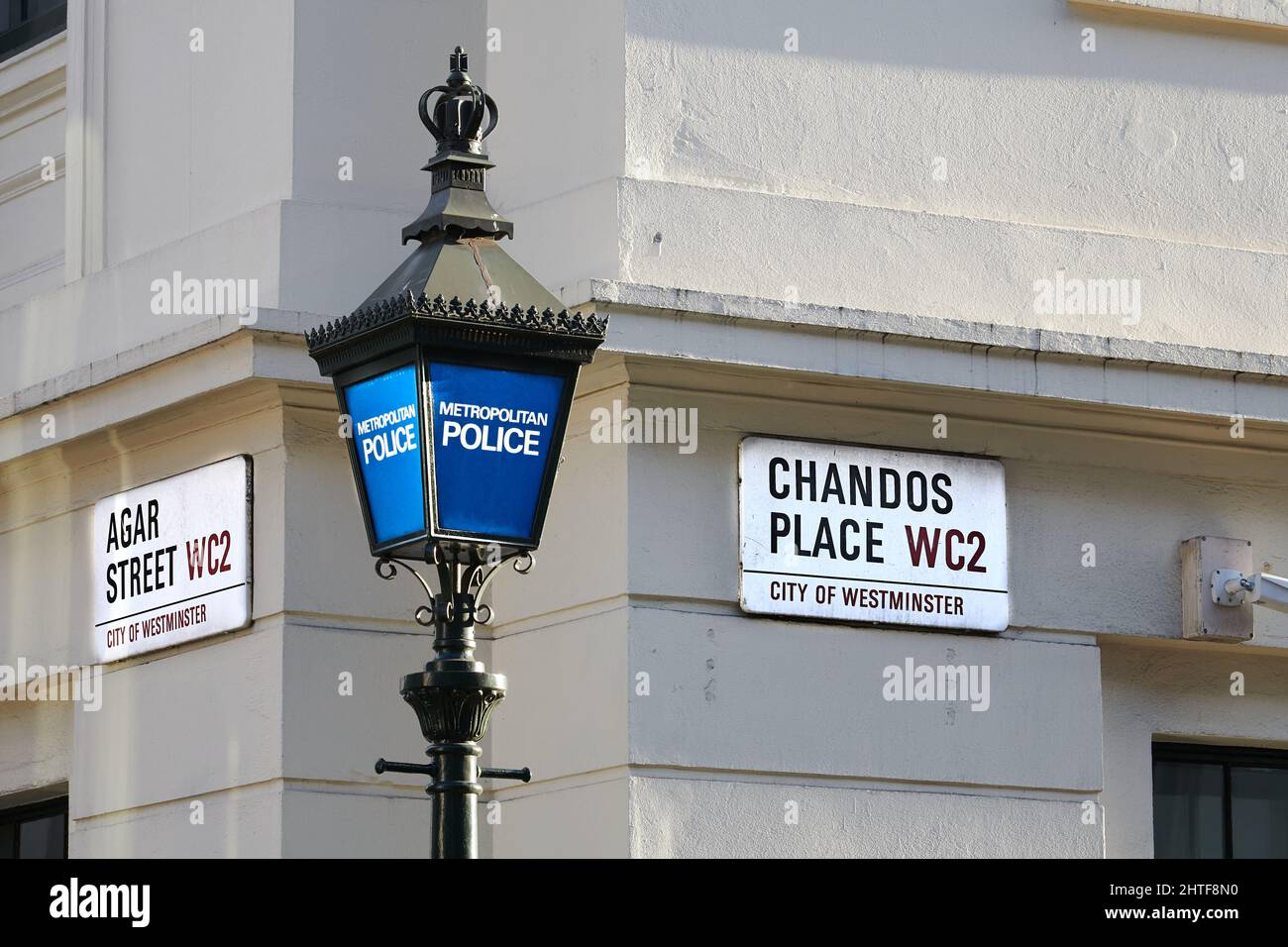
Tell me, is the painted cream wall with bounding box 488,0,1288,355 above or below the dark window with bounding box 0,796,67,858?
above

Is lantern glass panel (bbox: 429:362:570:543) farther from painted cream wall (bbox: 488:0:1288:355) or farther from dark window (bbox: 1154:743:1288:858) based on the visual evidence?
dark window (bbox: 1154:743:1288:858)

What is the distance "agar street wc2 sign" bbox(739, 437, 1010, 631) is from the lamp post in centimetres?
232

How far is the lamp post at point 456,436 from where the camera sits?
24.9 ft

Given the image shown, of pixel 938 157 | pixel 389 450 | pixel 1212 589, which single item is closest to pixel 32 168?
pixel 938 157

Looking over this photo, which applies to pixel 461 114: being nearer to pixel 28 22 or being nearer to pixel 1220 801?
pixel 1220 801

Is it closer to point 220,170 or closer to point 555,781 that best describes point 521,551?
point 555,781

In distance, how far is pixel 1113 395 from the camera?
1066 cm

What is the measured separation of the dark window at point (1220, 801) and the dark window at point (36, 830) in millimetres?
4720

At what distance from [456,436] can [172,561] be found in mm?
3415

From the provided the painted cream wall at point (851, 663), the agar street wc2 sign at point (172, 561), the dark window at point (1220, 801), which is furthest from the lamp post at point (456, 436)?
the dark window at point (1220, 801)

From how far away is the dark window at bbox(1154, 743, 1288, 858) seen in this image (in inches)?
→ 441

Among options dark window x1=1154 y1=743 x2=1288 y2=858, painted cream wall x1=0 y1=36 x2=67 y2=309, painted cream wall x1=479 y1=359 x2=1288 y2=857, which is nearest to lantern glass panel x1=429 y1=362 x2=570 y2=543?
painted cream wall x1=479 y1=359 x2=1288 y2=857
